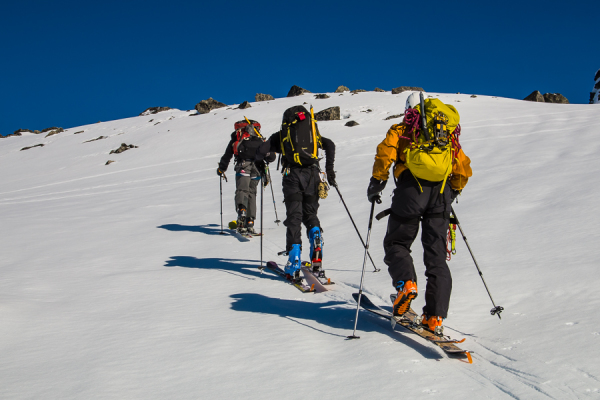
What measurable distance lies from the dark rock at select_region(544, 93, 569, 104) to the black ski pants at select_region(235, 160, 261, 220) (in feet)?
110

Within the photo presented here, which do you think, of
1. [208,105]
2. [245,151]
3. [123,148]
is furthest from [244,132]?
[208,105]

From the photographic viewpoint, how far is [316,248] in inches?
217

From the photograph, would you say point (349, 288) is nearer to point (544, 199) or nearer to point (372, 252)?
point (372, 252)

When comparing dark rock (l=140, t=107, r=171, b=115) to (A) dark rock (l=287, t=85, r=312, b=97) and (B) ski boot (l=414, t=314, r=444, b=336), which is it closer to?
(A) dark rock (l=287, t=85, r=312, b=97)

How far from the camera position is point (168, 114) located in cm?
4462

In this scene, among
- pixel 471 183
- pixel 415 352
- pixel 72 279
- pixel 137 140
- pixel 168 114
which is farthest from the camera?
pixel 168 114

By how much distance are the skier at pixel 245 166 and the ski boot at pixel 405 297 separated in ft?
17.8

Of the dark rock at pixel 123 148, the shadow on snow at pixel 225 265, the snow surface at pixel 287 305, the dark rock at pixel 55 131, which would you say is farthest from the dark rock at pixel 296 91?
the shadow on snow at pixel 225 265

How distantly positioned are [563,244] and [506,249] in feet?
1.95

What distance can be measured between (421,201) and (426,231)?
26 centimetres

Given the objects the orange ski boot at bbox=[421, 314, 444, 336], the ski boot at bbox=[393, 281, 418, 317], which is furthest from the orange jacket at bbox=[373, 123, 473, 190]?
the orange ski boot at bbox=[421, 314, 444, 336]

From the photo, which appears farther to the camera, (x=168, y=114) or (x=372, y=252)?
(x=168, y=114)

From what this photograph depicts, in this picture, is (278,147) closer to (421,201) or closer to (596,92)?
(421,201)

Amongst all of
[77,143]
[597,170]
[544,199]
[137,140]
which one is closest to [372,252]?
[544,199]
